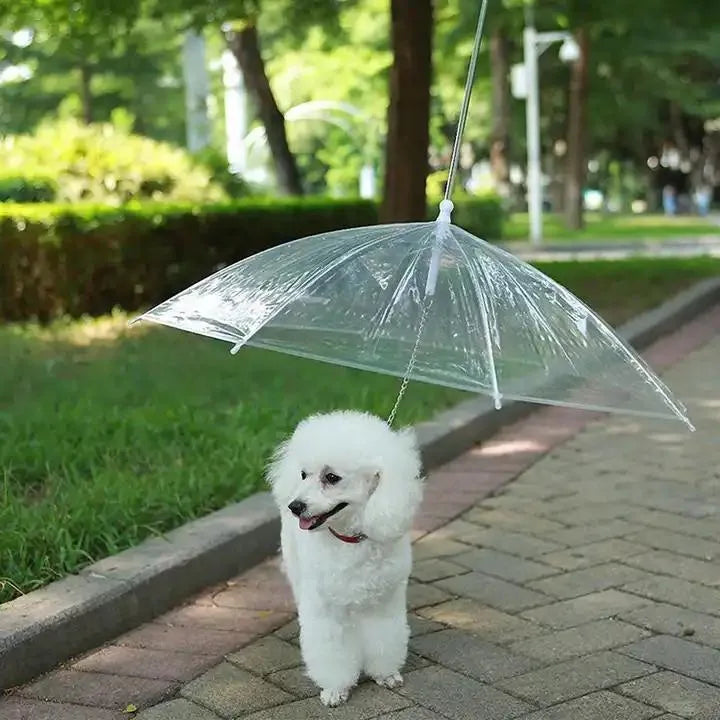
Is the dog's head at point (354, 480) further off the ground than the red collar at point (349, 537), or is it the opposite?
the dog's head at point (354, 480)

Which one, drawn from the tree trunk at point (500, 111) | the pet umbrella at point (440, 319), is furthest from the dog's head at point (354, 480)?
the tree trunk at point (500, 111)

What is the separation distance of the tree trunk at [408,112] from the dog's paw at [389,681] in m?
7.99

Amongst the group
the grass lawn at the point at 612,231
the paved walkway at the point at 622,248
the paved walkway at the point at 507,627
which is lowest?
the paved walkway at the point at 507,627

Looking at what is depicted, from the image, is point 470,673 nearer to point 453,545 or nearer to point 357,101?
point 453,545

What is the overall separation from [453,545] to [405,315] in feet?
4.98

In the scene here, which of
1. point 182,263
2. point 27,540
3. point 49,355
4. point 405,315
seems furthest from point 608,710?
point 182,263

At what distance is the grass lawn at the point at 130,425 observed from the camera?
4.18 metres

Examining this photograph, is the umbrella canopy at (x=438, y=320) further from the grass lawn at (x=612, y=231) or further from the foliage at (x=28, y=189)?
the grass lawn at (x=612, y=231)

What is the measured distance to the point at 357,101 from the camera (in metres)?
35.8

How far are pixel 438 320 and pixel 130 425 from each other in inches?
107

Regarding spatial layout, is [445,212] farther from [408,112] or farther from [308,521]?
[408,112]

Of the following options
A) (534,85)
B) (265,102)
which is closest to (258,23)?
(265,102)

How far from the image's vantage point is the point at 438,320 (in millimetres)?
3479

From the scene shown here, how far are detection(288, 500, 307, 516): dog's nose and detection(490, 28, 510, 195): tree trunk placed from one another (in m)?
22.3
